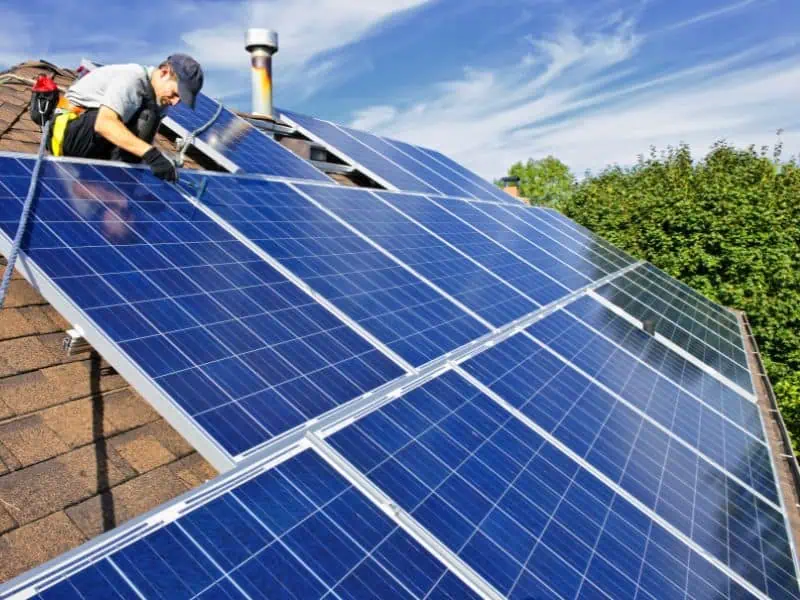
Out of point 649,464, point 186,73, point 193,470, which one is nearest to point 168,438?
point 193,470

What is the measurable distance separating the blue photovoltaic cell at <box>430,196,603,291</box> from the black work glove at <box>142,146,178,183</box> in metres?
6.19

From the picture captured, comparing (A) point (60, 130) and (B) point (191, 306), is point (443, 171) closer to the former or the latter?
(A) point (60, 130)

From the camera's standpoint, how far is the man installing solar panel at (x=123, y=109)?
18.0ft

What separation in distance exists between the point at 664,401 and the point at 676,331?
3.88m

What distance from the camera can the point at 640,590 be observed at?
12.3 feet

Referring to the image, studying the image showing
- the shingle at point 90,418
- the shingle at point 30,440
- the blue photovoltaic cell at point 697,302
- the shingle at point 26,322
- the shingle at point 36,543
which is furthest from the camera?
the blue photovoltaic cell at point 697,302

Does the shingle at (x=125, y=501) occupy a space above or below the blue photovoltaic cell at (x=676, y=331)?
above

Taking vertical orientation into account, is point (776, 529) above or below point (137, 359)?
below

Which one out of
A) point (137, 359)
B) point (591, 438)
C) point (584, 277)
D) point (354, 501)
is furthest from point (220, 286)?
point (584, 277)

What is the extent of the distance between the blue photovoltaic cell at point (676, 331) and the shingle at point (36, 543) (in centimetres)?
872

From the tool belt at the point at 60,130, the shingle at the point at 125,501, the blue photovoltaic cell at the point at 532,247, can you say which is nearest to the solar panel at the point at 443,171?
the blue photovoltaic cell at the point at 532,247

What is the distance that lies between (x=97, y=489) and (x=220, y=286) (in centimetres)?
174

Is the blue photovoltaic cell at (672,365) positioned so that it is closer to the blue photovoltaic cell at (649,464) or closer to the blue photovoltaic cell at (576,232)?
the blue photovoltaic cell at (649,464)

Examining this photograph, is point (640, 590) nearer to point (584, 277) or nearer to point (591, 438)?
point (591, 438)
